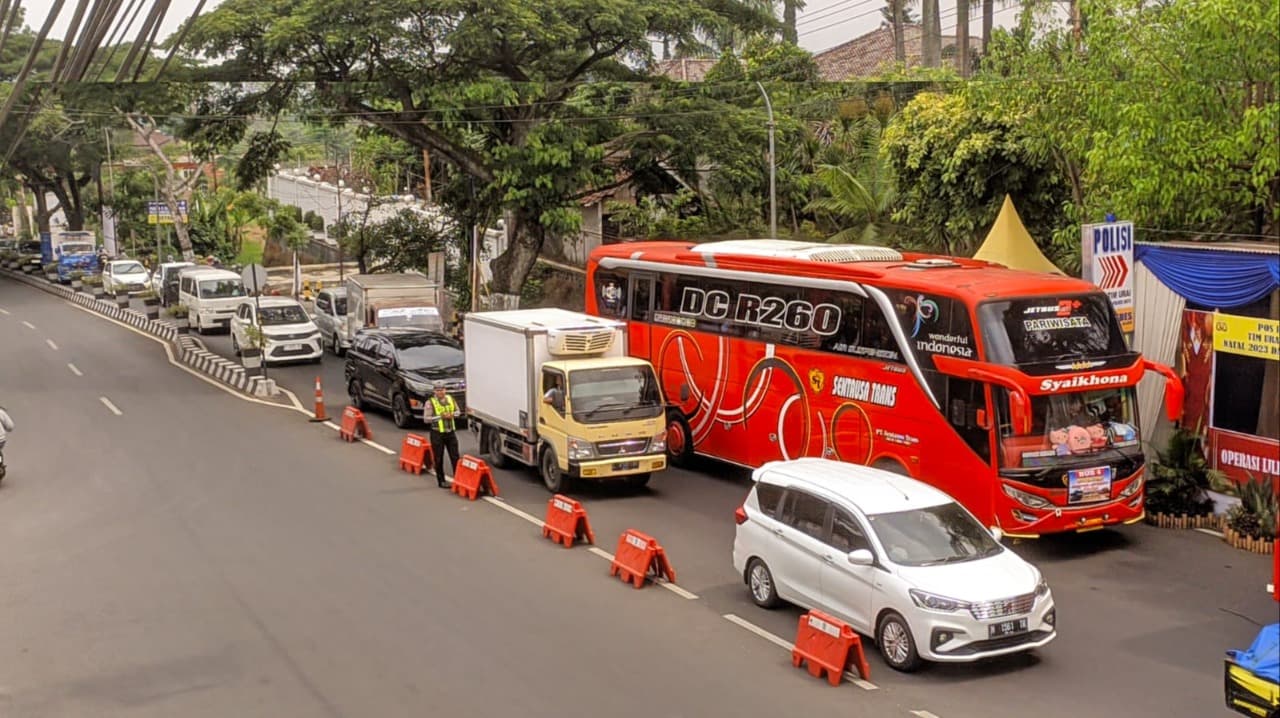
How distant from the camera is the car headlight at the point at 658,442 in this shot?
21078mm

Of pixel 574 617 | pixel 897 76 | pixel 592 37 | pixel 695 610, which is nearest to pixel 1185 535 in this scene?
pixel 695 610

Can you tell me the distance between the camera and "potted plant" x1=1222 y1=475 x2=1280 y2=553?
1727 centimetres

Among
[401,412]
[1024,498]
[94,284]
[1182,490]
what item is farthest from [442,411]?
[94,284]

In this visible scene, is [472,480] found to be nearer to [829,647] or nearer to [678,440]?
[678,440]

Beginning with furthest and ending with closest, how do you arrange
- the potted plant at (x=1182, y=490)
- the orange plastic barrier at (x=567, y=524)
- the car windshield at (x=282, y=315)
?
the car windshield at (x=282, y=315), the potted plant at (x=1182, y=490), the orange plastic barrier at (x=567, y=524)

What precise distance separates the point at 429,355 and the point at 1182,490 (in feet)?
51.1

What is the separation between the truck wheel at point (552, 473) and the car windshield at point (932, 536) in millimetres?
8395

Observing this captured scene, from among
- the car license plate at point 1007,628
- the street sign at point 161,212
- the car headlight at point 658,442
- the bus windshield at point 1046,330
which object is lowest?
Result: the car license plate at point 1007,628

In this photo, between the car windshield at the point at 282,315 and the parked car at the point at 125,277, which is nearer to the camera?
the car windshield at the point at 282,315

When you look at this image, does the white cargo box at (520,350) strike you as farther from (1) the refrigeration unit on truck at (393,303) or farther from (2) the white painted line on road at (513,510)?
(1) the refrigeration unit on truck at (393,303)

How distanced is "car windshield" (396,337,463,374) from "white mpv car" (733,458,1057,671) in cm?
1358

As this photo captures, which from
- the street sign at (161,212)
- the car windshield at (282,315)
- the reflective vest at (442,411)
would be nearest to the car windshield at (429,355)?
the reflective vest at (442,411)

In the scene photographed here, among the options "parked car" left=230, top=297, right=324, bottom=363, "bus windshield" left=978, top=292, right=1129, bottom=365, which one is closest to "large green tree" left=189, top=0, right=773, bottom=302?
"parked car" left=230, top=297, right=324, bottom=363

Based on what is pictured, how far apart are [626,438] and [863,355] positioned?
405 cm
